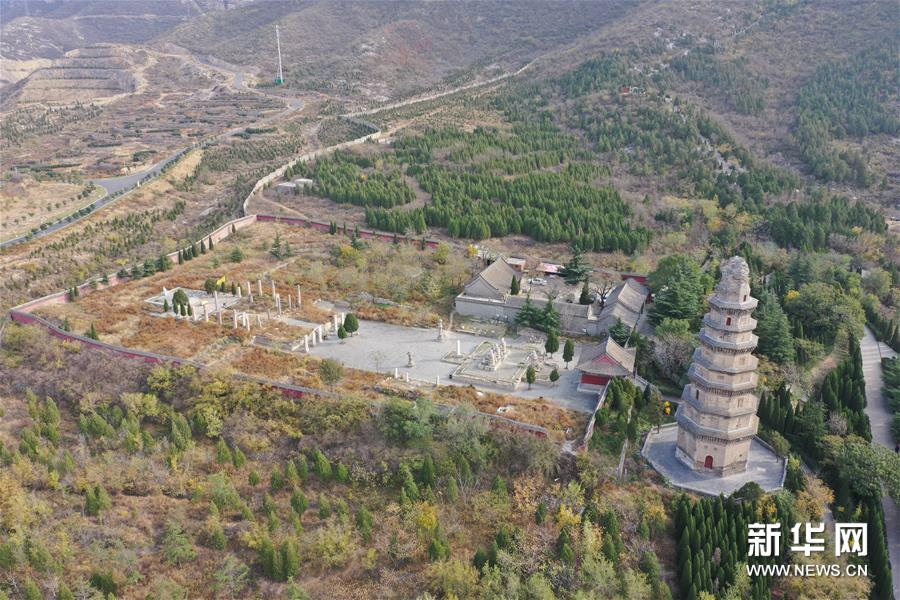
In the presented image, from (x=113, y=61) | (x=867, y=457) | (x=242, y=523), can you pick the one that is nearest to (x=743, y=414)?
(x=867, y=457)

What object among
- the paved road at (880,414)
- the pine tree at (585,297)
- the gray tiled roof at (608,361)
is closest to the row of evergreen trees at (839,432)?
the paved road at (880,414)

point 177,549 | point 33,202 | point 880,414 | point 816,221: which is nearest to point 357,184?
point 33,202

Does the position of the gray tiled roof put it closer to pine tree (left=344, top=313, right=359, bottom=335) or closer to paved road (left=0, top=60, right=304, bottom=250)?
pine tree (left=344, top=313, right=359, bottom=335)

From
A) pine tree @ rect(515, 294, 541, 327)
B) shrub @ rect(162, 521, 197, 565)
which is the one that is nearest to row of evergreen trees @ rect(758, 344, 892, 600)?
pine tree @ rect(515, 294, 541, 327)

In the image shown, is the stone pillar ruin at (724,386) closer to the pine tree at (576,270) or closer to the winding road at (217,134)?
the pine tree at (576,270)

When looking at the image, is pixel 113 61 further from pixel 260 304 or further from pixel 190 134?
pixel 260 304

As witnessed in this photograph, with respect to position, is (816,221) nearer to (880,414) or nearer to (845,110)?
(880,414)
